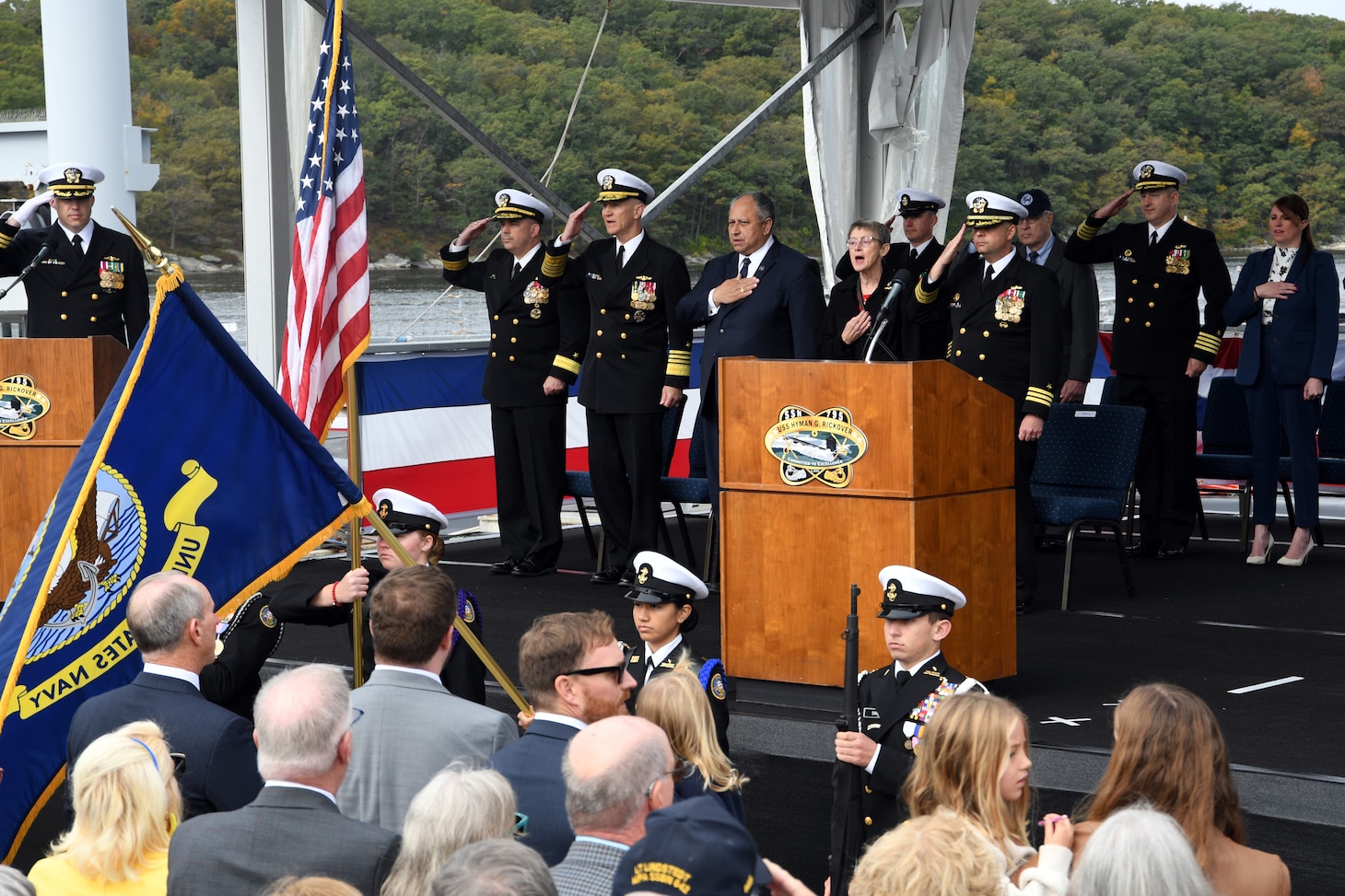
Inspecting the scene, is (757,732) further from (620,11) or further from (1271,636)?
(620,11)

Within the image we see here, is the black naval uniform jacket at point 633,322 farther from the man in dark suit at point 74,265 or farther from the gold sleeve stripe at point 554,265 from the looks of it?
the man in dark suit at point 74,265

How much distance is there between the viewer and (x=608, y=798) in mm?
2221

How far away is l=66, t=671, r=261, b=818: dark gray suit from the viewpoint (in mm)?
2980

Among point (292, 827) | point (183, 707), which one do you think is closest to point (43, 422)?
point (183, 707)

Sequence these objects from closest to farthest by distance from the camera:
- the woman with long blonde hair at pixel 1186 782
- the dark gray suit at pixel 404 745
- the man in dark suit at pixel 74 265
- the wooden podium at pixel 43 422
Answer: the woman with long blonde hair at pixel 1186 782 → the dark gray suit at pixel 404 745 → the wooden podium at pixel 43 422 → the man in dark suit at pixel 74 265

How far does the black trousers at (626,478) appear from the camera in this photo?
678 centimetres

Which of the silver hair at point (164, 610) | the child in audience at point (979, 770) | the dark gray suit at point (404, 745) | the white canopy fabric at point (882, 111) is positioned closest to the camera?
the child in audience at point (979, 770)

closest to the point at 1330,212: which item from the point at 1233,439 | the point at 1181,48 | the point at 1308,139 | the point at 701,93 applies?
the point at 1308,139

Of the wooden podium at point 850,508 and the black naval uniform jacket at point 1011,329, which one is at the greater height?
the black naval uniform jacket at point 1011,329

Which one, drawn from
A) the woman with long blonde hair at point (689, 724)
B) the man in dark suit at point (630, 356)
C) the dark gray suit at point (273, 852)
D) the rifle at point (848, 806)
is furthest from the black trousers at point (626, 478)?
the dark gray suit at point (273, 852)

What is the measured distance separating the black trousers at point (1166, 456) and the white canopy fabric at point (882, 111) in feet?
7.11

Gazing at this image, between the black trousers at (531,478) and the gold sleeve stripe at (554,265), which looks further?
the black trousers at (531,478)

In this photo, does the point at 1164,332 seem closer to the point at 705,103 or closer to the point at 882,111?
the point at 882,111

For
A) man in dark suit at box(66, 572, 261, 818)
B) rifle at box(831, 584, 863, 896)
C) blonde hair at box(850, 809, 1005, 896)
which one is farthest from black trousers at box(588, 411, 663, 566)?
blonde hair at box(850, 809, 1005, 896)
